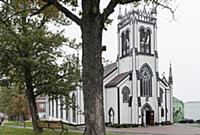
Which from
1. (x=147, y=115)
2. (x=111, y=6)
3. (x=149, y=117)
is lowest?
(x=149, y=117)

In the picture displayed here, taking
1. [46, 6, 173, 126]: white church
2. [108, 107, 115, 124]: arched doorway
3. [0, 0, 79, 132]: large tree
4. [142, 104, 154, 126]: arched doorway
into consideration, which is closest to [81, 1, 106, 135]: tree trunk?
[0, 0, 79, 132]: large tree

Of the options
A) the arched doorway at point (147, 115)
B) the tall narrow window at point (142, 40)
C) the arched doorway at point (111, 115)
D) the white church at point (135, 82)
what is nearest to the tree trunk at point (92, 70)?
the white church at point (135, 82)

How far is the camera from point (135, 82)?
62.2 meters

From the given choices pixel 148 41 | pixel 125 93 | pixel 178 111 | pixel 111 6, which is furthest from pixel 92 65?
pixel 178 111

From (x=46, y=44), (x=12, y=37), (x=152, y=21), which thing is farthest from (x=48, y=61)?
(x=152, y=21)

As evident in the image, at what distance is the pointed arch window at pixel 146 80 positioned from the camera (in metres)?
63.4

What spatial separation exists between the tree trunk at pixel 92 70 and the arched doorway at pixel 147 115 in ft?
171

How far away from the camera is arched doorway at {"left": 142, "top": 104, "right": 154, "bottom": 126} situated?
204 ft

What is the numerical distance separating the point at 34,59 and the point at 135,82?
120 ft

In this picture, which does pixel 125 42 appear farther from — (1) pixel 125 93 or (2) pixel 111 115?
(2) pixel 111 115

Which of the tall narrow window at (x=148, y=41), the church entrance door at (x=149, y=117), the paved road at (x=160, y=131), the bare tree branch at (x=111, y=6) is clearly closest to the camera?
the bare tree branch at (x=111, y=6)

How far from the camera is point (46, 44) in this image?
27.8 m

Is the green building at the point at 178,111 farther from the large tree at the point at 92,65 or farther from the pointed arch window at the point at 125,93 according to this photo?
the large tree at the point at 92,65

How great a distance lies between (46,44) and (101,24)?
17.2 metres
